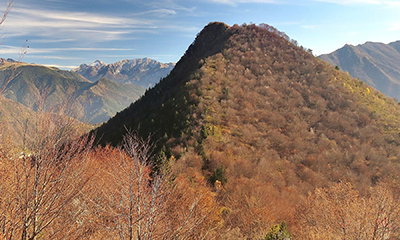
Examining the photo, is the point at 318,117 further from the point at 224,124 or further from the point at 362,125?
the point at 224,124

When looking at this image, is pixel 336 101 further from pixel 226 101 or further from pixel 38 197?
pixel 38 197

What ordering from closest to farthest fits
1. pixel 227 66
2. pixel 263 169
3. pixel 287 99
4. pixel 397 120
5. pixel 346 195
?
pixel 346 195
pixel 263 169
pixel 397 120
pixel 287 99
pixel 227 66

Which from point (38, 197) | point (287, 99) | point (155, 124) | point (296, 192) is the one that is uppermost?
point (287, 99)

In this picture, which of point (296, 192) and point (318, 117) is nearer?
point (296, 192)

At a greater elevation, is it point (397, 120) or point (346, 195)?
point (397, 120)

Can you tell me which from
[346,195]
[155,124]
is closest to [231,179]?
[346,195]

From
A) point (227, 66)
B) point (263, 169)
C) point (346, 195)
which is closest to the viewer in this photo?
point (346, 195)
